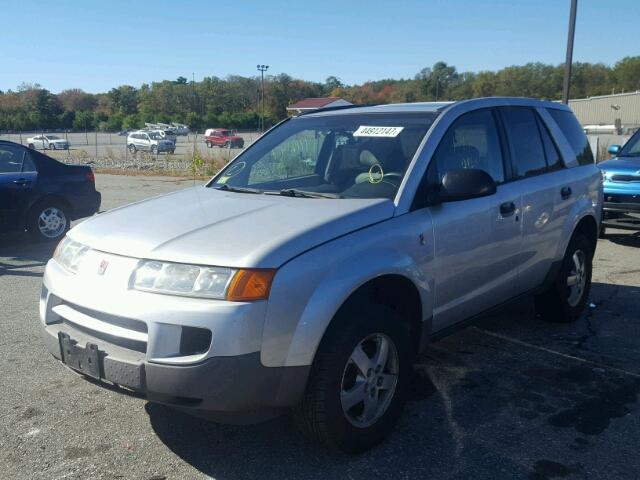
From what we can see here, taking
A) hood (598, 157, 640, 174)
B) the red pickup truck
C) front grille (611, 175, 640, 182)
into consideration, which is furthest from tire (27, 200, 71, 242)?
the red pickup truck

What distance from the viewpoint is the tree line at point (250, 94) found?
71.4 meters

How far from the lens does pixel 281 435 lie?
3375mm

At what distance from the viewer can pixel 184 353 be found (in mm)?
2654

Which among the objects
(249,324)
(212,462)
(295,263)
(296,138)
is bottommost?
(212,462)

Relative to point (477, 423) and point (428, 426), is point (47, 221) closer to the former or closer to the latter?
point (428, 426)

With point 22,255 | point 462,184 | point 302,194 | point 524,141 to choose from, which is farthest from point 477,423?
point 22,255

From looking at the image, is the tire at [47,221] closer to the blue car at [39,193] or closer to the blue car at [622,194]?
the blue car at [39,193]

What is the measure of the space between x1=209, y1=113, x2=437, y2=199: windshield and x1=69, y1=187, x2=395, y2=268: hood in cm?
31

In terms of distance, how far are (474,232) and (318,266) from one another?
141cm

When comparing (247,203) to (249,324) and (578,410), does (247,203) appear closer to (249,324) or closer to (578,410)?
(249,324)

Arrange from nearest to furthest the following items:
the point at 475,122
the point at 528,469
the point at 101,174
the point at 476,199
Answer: the point at 528,469 < the point at 476,199 < the point at 475,122 < the point at 101,174

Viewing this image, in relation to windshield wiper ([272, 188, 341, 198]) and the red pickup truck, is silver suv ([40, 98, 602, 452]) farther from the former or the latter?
the red pickup truck

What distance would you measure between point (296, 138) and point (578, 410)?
2.64 metres

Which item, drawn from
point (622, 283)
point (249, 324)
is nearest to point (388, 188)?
point (249, 324)
